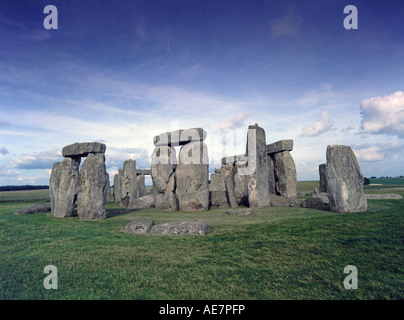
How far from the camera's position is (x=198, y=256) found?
14.6ft

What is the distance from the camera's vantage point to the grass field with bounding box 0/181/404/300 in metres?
3.18

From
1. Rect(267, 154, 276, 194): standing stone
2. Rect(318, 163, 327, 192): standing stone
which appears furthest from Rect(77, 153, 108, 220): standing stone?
Rect(318, 163, 327, 192): standing stone

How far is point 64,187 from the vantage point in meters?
9.98

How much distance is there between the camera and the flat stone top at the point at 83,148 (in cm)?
955

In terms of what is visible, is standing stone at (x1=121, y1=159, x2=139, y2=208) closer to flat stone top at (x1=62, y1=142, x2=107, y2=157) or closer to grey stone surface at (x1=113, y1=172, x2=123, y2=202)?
grey stone surface at (x1=113, y1=172, x2=123, y2=202)

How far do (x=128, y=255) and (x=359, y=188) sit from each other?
723cm

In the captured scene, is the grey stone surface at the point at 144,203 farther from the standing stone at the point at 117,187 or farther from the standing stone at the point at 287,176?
the standing stone at the point at 287,176

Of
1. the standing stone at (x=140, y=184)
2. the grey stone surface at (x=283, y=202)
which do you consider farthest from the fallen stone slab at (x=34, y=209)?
the grey stone surface at (x=283, y=202)

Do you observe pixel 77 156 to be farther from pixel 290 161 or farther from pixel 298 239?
pixel 290 161

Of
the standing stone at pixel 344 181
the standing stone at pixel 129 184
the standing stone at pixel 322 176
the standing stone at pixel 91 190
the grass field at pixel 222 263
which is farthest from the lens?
the standing stone at pixel 129 184

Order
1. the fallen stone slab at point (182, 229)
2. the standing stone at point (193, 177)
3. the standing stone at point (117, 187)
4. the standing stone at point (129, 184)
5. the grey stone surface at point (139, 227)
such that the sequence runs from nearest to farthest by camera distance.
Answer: the fallen stone slab at point (182, 229), the grey stone surface at point (139, 227), the standing stone at point (193, 177), the standing stone at point (129, 184), the standing stone at point (117, 187)

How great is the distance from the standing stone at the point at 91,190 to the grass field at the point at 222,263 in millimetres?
2941

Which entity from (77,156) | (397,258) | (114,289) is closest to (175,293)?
(114,289)

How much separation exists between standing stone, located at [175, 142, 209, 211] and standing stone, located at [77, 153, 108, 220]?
4.17m
